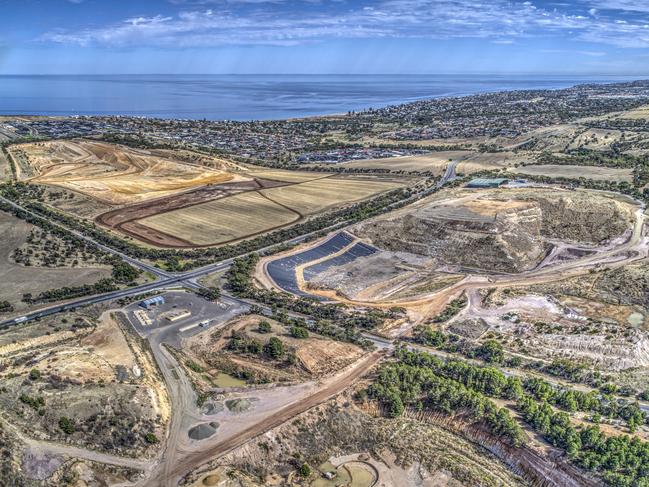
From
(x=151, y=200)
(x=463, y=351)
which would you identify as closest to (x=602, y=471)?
(x=463, y=351)

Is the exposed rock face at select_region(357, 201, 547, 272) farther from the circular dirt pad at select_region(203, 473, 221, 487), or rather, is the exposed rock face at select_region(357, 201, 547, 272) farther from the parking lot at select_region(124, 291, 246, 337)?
the circular dirt pad at select_region(203, 473, 221, 487)

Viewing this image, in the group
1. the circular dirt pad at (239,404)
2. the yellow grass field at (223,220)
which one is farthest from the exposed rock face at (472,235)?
the circular dirt pad at (239,404)

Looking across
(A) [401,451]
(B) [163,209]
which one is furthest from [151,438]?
(B) [163,209]

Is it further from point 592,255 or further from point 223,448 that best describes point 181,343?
point 592,255

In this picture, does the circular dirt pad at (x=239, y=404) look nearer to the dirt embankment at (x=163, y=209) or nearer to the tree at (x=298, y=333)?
the tree at (x=298, y=333)

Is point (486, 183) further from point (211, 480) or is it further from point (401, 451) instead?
point (211, 480)

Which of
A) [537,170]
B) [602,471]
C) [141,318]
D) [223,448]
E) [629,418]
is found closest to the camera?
[602,471]
